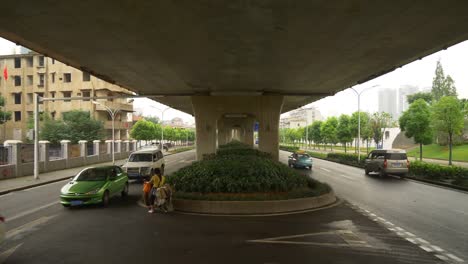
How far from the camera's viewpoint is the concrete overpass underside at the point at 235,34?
10.2 meters

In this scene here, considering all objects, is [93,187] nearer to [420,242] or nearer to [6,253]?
[6,253]

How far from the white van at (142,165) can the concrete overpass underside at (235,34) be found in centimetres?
547

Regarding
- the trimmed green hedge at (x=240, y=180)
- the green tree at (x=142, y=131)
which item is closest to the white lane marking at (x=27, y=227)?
the trimmed green hedge at (x=240, y=180)

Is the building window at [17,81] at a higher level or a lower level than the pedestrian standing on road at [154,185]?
higher

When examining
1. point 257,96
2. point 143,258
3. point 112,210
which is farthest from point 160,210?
point 257,96

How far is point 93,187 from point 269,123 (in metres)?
24.2

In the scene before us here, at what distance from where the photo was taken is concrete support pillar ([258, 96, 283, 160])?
33.8 metres

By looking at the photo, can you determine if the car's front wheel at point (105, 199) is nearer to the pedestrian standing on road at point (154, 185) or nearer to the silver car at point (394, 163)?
the pedestrian standing on road at point (154, 185)

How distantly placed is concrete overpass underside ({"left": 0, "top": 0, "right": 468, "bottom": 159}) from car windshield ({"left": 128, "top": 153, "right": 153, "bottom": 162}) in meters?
5.44

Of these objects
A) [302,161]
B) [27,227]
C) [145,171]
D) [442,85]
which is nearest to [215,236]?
[27,227]

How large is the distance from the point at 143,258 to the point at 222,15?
7.75 metres

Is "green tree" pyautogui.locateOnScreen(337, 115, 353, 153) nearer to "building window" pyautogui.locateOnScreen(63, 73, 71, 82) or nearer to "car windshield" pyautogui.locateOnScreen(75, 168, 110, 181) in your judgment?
"car windshield" pyautogui.locateOnScreen(75, 168, 110, 181)

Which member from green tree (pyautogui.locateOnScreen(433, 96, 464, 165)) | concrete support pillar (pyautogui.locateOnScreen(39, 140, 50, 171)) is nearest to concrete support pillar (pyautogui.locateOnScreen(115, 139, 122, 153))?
concrete support pillar (pyautogui.locateOnScreen(39, 140, 50, 171))

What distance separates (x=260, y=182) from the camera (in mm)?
12930
